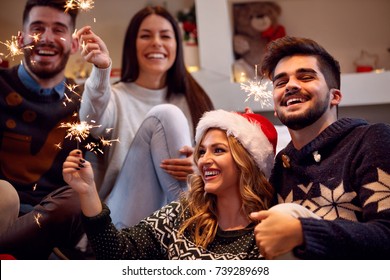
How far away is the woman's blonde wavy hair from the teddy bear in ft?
1.02

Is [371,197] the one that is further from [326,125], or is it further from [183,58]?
[183,58]

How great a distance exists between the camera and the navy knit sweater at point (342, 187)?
0.75m

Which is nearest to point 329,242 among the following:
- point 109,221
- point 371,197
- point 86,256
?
point 371,197

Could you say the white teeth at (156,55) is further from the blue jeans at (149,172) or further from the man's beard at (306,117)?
the man's beard at (306,117)

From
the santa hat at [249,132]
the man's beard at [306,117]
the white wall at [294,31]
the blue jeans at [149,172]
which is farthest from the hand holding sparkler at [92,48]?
the man's beard at [306,117]

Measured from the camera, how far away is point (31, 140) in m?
1.10

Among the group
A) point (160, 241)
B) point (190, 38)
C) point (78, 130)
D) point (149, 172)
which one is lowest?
point (160, 241)

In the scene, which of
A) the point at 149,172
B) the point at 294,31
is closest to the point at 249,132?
the point at 149,172

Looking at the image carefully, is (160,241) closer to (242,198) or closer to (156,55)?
(242,198)

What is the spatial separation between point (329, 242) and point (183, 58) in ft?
2.49

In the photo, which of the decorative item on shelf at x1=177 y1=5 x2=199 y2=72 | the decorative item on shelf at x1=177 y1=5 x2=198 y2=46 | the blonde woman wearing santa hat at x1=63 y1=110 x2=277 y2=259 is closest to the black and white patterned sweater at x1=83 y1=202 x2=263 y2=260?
the blonde woman wearing santa hat at x1=63 y1=110 x2=277 y2=259

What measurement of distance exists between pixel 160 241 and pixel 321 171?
33 centimetres

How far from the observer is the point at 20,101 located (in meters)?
1.13

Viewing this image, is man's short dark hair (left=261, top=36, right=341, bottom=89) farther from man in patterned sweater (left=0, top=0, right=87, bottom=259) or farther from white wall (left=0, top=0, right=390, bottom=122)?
man in patterned sweater (left=0, top=0, right=87, bottom=259)
